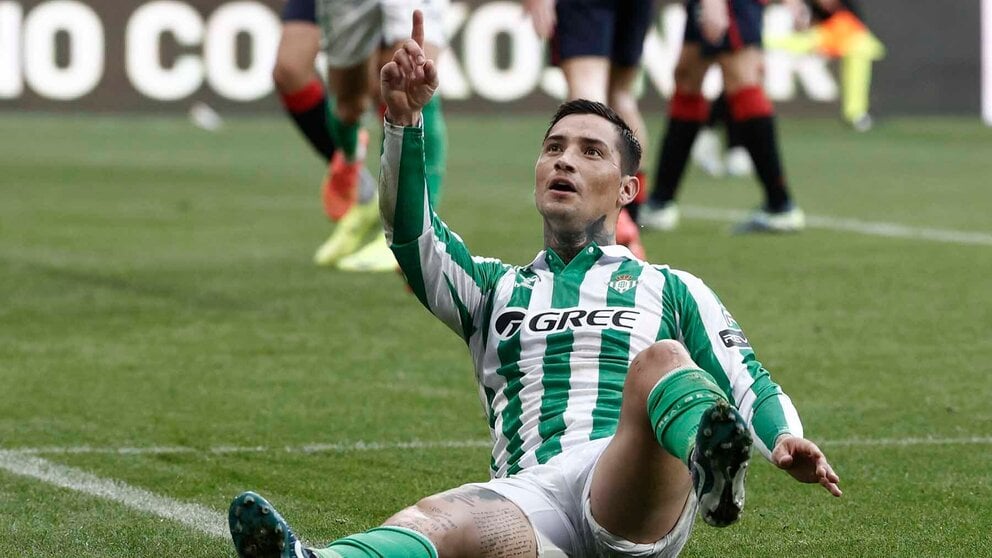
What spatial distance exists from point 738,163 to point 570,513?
11124 mm

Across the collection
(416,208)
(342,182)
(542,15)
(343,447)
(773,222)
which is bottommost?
(773,222)

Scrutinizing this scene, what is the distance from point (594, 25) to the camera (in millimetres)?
7879

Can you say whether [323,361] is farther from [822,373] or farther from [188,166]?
[188,166]

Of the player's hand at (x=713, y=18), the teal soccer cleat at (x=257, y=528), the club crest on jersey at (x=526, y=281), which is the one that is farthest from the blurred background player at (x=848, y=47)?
the teal soccer cleat at (x=257, y=528)

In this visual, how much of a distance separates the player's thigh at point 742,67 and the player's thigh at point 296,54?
2.24 metres

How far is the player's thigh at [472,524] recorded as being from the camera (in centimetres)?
317

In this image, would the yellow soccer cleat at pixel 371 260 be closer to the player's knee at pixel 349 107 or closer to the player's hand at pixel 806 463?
the player's knee at pixel 349 107

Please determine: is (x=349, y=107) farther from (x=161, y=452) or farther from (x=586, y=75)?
(x=161, y=452)

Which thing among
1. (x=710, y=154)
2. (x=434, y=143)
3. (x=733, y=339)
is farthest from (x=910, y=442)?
(x=710, y=154)

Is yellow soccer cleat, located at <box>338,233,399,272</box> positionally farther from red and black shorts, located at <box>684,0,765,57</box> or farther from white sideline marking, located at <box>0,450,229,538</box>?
white sideline marking, located at <box>0,450,229,538</box>

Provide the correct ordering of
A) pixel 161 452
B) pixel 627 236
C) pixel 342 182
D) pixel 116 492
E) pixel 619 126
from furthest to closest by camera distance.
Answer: pixel 342 182, pixel 627 236, pixel 161 452, pixel 116 492, pixel 619 126

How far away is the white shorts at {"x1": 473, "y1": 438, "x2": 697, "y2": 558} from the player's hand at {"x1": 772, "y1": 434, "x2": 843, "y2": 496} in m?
0.27

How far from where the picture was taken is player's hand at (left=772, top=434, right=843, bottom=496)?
304cm

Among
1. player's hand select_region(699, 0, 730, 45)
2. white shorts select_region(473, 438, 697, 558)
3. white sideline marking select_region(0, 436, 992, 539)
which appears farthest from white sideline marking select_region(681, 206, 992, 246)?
white shorts select_region(473, 438, 697, 558)
